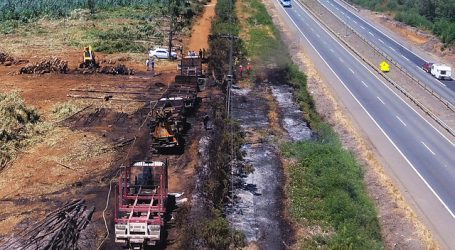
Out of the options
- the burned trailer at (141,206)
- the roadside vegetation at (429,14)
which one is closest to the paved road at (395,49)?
the roadside vegetation at (429,14)

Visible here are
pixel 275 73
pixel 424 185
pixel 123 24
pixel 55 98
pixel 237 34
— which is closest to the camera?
pixel 424 185

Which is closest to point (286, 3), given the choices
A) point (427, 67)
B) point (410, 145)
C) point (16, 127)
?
point (427, 67)

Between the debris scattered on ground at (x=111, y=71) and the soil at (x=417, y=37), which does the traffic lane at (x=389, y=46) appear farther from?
the debris scattered on ground at (x=111, y=71)

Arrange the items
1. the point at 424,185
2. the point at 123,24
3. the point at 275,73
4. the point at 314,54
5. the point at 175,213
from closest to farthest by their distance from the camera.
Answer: the point at 175,213, the point at 424,185, the point at 275,73, the point at 314,54, the point at 123,24

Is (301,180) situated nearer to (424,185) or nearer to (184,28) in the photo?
(424,185)

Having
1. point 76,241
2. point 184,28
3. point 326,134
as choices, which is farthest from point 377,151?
point 184,28

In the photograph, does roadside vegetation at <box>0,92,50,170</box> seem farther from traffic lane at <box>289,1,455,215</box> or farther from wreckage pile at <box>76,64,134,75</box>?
traffic lane at <box>289,1,455,215</box>

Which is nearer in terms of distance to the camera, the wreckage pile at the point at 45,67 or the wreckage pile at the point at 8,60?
the wreckage pile at the point at 45,67
